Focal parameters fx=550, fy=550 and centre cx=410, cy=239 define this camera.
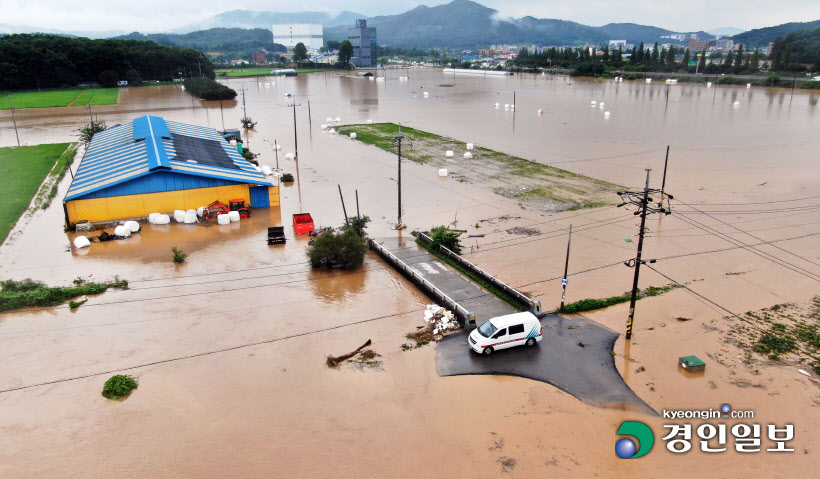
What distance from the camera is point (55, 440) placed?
1166cm

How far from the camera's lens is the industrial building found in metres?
25.2

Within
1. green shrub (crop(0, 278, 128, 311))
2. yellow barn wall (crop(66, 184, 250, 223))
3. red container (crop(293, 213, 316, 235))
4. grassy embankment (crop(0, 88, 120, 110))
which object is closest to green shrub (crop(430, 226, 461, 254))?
red container (crop(293, 213, 316, 235))

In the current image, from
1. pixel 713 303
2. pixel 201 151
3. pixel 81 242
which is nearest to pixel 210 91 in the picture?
pixel 201 151

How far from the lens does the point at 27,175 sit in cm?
3544

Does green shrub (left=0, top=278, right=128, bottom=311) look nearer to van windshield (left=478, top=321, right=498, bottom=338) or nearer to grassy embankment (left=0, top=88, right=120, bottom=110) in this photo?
van windshield (left=478, top=321, right=498, bottom=338)

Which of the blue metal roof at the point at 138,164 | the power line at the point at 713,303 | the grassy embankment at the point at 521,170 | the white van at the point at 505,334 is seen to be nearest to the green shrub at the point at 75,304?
the blue metal roof at the point at 138,164

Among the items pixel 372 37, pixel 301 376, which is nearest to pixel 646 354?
pixel 301 376

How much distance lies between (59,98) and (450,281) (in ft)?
260

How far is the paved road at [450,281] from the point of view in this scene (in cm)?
1653

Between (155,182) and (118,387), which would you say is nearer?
(118,387)

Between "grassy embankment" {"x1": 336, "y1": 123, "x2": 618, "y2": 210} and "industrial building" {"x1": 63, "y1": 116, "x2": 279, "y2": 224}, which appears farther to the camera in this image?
"grassy embankment" {"x1": 336, "y1": 123, "x2": 618, "y2": 210}

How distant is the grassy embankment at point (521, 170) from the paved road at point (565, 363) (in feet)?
46.2

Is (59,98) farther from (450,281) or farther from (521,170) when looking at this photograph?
(450,281)

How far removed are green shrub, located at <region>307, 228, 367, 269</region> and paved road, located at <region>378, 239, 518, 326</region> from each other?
71.5 inches
